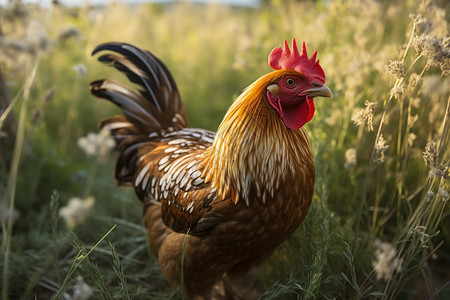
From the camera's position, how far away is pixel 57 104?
4.61 m

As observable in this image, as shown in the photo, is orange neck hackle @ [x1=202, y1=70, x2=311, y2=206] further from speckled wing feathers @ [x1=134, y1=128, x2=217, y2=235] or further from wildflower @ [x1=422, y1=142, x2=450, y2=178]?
wildflower @ [x1=422, y1=142, x2=450, y2=178]

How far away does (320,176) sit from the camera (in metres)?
2.33

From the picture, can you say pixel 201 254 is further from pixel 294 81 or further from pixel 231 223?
pixel 294 81

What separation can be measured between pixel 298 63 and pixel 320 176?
79 centimetres

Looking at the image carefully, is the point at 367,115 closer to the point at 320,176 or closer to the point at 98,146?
the point at 320,176

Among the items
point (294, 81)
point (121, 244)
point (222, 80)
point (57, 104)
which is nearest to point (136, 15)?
point (222, 80)

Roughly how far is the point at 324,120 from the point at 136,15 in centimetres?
583

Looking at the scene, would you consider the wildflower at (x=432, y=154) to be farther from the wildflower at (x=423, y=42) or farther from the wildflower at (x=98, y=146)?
the wildflower at (x=98, y=146)

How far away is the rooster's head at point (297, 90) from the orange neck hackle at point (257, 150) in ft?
0.09

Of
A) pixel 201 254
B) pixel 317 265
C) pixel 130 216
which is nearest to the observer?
pixel 317 265

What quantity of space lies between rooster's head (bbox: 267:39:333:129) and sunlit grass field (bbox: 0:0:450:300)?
Result: 26 cm

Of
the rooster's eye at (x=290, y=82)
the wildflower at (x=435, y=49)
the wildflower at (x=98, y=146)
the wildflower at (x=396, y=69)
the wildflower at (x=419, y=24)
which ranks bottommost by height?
the wildflower at (x=98, y=146)

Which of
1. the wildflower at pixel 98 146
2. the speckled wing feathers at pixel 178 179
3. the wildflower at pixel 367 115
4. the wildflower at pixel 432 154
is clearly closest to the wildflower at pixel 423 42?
the wildflower at pixel 367 115

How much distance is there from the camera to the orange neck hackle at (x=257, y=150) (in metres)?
1.90
